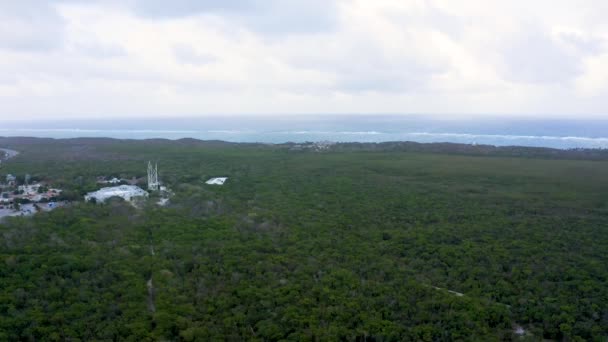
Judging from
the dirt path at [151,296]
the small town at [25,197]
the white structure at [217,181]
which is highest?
the white structure at [217,181]

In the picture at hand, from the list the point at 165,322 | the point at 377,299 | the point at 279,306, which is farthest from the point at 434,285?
the point at 165,322

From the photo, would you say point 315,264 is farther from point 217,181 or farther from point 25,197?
point 25,197

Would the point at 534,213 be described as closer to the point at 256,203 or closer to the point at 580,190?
the point at 580,190

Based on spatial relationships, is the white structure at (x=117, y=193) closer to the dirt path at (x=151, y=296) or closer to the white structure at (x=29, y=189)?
the white structure at (x=29, y=189)

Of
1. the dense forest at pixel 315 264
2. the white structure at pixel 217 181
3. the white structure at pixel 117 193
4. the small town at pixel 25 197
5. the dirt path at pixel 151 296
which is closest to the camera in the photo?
the dense forest at pixel 315 264

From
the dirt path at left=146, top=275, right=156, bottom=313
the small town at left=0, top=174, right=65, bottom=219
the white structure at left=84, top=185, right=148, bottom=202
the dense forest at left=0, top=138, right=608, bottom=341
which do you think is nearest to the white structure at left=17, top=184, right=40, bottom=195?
the small town at left=0, top=174, right=65, bottom=219

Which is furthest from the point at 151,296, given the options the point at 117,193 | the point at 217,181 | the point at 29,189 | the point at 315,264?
the point at 29,189

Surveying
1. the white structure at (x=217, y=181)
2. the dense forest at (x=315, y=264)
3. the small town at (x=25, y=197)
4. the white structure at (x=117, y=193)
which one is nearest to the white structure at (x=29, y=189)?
the small town at (x=25, y=197)
